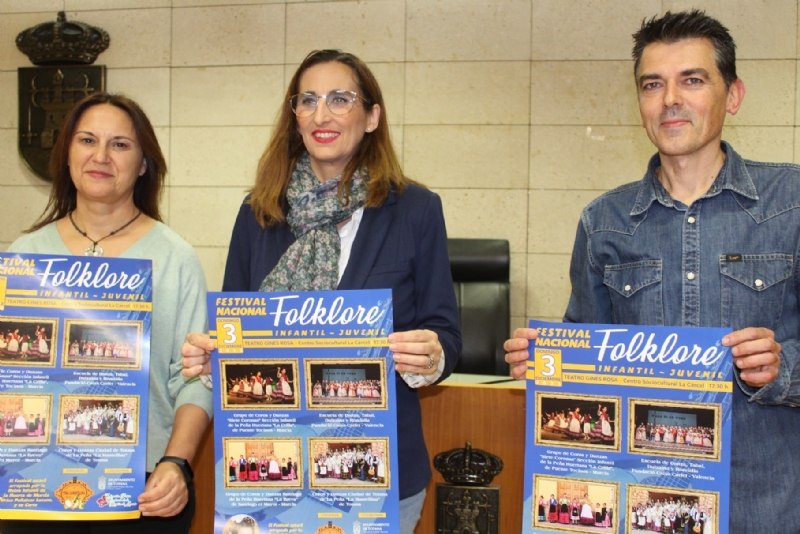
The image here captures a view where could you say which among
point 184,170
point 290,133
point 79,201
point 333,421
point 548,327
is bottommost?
point 333,421

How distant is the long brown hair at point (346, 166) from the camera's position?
1.59m

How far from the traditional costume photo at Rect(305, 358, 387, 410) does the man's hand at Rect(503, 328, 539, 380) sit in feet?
0.84

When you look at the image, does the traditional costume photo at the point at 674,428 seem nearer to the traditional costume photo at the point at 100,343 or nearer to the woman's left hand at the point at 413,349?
the woman's left hand at the point at 413,349

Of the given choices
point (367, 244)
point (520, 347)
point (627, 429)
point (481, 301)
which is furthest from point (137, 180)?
point (481, 301)

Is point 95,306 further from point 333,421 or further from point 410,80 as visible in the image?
point 410,80

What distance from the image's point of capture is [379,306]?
4.45 feet

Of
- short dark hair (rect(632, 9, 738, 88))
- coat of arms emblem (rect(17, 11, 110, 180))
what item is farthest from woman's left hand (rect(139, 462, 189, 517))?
coat of arms emblem (rect(17, 11, 110, 180))

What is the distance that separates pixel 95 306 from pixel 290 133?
597 mm

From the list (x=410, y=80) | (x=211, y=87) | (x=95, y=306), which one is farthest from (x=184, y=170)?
(x=95, y=306)

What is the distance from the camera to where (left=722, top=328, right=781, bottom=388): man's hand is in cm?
125

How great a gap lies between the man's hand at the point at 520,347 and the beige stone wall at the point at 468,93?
2.81 meters

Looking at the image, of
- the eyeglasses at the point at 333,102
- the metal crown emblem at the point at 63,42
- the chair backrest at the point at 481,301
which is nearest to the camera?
the eyeglasses at the point at 333,102

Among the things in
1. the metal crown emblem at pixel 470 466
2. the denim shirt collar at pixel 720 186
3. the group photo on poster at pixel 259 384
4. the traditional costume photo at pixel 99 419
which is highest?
the denim shirt collar at pixel 720 186

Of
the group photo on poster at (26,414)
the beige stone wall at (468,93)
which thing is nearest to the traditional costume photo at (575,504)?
the group photo on poster at (26,414)
